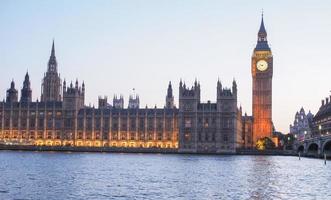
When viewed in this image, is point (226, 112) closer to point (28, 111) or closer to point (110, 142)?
point (110, 142)

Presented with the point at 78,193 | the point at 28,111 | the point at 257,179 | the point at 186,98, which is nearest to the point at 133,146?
the point at 186,98

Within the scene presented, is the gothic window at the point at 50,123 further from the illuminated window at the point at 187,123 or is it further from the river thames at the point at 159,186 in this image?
the river thames at the point at 159,186

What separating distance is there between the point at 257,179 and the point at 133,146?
118025 millimetres

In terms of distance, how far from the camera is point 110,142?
184m

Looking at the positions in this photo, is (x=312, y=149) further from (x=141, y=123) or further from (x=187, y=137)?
(x=141, y=123)

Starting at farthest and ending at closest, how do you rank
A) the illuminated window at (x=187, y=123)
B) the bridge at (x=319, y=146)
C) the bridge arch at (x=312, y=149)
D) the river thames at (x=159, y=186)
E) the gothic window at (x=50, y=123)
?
the gothic window at (x=50, y=123), the illuminated window at (x=187, y=123), the bridge arch at (x=312, y=149), the bridge at (x=319, y=146), the river thames at (x=159, y=186)

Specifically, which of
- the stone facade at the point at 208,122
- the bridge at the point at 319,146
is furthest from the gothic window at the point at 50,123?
the bridge at the point at 319,146

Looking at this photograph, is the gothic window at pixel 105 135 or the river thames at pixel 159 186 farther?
the gothic window at pixel 105 135

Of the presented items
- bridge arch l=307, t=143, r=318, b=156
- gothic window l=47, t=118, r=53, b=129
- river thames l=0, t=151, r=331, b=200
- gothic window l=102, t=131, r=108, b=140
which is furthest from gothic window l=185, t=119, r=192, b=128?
river thames l=0, t=151, r=331, b=200

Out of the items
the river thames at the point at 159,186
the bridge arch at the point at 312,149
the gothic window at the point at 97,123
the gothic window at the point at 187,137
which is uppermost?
the gothic window at the point at 97,123

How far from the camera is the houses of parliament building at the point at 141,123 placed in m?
173

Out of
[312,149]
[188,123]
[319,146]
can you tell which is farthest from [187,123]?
[319,146]

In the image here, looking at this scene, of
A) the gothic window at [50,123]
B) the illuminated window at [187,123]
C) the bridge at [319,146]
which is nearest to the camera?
the bridge at [319,146]

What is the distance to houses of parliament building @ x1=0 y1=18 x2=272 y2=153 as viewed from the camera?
173m
